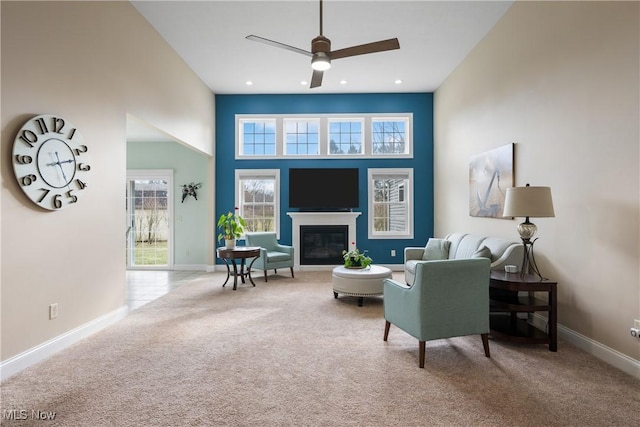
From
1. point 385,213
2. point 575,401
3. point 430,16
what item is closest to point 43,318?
point 575,401

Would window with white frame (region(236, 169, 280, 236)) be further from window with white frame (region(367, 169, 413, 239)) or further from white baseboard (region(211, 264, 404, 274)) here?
window with white frame (region(367, 169, 413, 239))

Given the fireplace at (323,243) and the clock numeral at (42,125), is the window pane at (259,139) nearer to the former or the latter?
the fireplace at (323,243)

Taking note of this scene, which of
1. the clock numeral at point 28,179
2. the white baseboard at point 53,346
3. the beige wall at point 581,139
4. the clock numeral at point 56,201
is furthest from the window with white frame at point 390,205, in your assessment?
the clock numeral at point 28,179

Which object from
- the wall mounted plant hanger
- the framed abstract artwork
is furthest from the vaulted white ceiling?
the wall mounted plant hanger

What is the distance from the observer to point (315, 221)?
283 inches

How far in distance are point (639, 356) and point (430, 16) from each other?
164 inches

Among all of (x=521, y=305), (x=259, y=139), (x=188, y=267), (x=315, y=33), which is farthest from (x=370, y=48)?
(x=188, y=267)

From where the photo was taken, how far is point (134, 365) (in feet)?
9.05

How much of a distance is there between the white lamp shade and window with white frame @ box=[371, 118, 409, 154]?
171 inches

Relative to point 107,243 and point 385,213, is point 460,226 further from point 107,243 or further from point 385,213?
point 107,243

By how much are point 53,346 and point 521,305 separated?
13.6 ft

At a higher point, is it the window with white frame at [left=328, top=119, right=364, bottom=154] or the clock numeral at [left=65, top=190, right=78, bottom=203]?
the window with white frame at [left=328, top=119, right=364, bottom=154]

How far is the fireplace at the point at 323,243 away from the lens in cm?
723

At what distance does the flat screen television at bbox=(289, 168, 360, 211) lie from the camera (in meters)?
7.18
